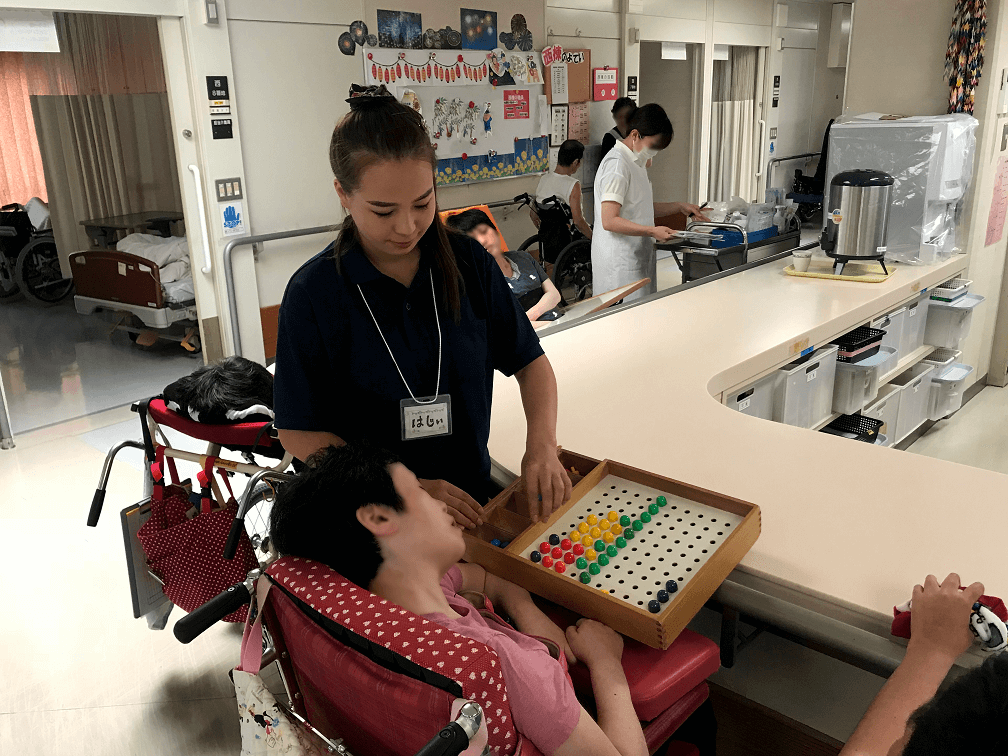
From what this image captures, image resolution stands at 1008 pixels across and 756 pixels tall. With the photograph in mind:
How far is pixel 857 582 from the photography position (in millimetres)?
1195

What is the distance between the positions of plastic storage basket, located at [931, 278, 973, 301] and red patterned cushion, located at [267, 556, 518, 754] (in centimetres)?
354

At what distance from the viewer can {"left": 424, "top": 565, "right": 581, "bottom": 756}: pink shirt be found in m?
0.94

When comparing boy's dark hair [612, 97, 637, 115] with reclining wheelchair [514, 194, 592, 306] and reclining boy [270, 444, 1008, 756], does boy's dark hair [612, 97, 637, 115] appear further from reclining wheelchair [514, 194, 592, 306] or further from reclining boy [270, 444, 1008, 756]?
reclining boy [270, 444, 1008, 756]

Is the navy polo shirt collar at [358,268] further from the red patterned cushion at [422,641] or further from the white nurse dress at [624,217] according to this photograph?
the white nurse dress at [624,217]

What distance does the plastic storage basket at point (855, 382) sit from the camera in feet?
9.61

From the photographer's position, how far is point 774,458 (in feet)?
5.36

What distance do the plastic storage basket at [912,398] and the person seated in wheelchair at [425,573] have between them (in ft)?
9.70

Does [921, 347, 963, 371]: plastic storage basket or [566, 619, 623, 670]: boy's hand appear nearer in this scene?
[566, 619, 623, 670]: boy's hand

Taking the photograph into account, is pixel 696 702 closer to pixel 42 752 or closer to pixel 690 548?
pixel 690 548

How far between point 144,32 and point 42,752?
6217mm

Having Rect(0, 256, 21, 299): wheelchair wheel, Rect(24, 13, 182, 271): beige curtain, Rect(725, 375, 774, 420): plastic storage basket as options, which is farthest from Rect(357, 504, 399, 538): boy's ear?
Rect(0, 256, 21, 299): wheelchair wheel

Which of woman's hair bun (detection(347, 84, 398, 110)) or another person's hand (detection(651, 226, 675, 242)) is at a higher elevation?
woman's hair bun (detection(347, 84, 398, 110))

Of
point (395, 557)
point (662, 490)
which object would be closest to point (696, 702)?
point (662, 490)

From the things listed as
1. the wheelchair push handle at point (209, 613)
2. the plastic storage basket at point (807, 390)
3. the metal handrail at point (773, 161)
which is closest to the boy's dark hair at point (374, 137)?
the wheelchair push handle at point (209, 613)
